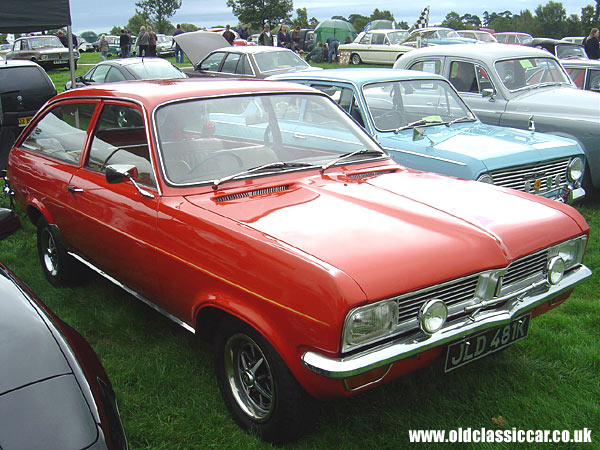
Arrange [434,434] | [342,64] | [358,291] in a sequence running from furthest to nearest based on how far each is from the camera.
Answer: [342,64] → [434,434] → [358,291]

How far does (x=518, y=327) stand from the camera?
2.89 metres

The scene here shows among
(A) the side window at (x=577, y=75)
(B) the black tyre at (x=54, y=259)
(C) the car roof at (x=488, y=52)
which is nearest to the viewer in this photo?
(B) the black tyre at (x=54, y=259)

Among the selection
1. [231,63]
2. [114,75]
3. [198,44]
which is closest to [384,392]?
[231,63]

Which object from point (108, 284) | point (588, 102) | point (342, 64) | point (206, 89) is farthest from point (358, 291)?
point (342, 64)

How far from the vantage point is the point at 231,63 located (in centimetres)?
1275

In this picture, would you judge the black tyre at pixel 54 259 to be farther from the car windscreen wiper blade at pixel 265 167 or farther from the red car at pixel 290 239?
the car windscreen wiper blade at pixel 265 167

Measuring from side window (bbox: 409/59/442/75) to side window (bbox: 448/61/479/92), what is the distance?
0.19 metres

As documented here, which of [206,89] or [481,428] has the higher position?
[206,89]

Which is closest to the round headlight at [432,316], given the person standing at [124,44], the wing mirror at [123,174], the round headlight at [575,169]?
the wing mirror at [123,174]

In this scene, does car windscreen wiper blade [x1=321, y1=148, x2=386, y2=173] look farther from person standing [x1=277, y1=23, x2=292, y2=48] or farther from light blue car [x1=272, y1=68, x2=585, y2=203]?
person standing [x1=277, y1=23, x2=292, y2=48]

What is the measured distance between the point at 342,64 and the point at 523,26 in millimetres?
39863

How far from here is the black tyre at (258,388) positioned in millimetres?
2504

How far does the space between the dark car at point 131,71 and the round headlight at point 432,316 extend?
35.2ft

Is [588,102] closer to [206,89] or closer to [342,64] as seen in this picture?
[206,89]
